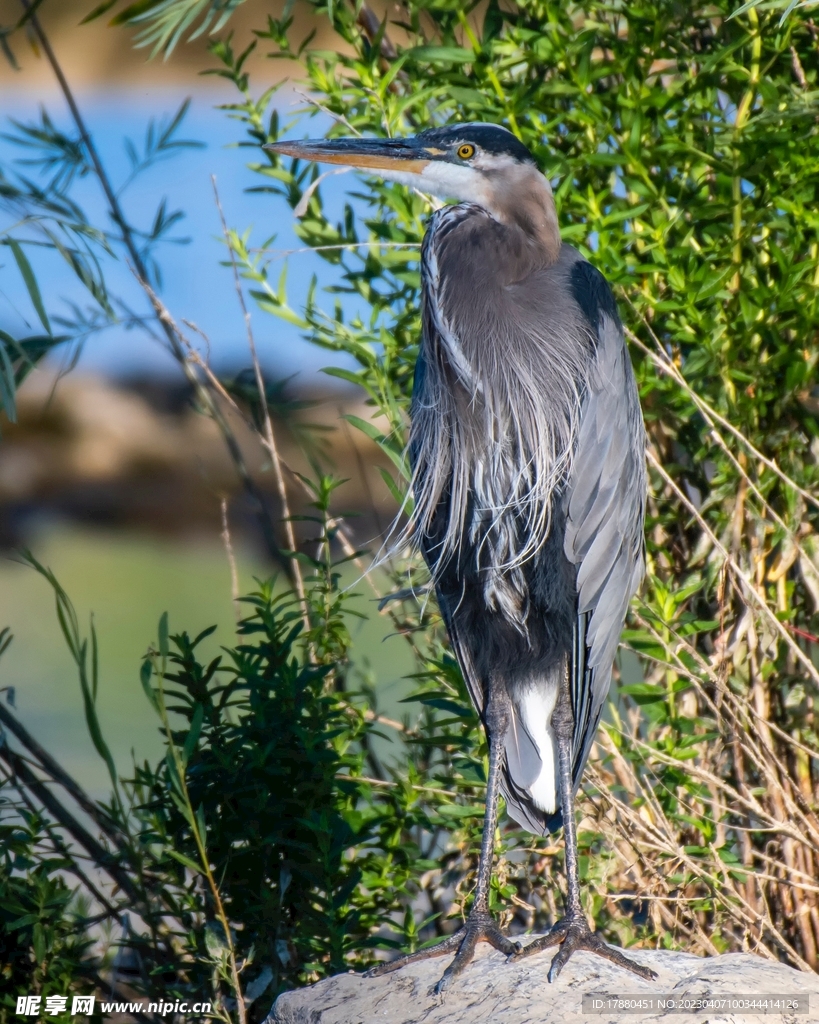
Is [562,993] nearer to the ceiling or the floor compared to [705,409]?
nearer to the floor

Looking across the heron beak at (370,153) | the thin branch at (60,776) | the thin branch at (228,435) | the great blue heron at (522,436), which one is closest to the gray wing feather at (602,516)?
the great blue heron at (522,436)

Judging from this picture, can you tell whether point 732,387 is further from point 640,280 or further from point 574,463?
point 574,463

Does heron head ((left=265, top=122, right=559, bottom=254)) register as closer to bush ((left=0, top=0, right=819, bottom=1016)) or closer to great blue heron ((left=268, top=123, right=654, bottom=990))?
great blue heron ((left=268, top=123, right=654, bottom=990))

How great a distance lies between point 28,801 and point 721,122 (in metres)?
1.46

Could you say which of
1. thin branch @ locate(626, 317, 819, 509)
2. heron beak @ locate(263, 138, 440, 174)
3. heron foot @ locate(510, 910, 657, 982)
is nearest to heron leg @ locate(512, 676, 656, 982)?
heron foot @ locate(510, 910, 657, 982)

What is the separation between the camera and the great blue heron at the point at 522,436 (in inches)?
60.1

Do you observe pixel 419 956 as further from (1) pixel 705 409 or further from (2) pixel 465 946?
(1) pixel 705 409

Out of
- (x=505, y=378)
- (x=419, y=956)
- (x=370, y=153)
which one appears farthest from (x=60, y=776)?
(x=370, y=153)

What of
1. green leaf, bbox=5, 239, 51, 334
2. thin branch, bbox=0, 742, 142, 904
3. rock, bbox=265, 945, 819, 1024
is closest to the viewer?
rock, bbox=265, 945, 819, 1024

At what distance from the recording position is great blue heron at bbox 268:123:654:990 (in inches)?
60.1

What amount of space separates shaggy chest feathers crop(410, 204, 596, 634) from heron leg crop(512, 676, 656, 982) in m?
0.16

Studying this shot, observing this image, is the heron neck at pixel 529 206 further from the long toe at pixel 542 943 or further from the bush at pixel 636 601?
the long toe at pixel 542 943

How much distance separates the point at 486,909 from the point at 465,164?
3.43 ft

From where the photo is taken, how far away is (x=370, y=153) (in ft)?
5.20
